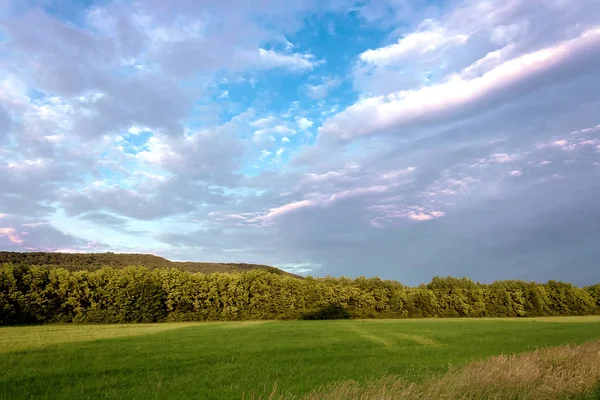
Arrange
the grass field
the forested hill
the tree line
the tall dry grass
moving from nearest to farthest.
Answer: the tall dry grass < the grass field < the tree line < the forested hill

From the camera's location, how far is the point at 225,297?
37.4 m

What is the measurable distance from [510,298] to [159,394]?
52.2 meters

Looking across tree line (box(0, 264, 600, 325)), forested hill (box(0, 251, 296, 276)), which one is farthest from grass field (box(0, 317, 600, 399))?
forested hill (box(0, 251, 296, 276))

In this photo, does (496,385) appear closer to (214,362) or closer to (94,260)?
(214,362)

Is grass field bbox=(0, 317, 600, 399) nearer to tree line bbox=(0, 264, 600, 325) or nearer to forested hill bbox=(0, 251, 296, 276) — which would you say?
tree line bbox=(0, 264, 600, 325)

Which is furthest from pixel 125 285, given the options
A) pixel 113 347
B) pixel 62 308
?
pixel 113 347

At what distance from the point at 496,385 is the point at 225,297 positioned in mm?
31674

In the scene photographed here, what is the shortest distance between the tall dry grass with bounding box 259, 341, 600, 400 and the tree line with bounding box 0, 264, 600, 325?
95.1ft

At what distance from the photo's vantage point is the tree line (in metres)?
32.1

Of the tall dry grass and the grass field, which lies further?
the grass field

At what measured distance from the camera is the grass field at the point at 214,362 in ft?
31.6

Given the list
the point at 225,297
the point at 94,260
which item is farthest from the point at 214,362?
the point at 94,260

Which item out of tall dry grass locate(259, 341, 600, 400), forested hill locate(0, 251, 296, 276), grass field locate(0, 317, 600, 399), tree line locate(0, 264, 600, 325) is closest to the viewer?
tall dry grass locate(259, 341, 600, 400)

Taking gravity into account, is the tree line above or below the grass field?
above
